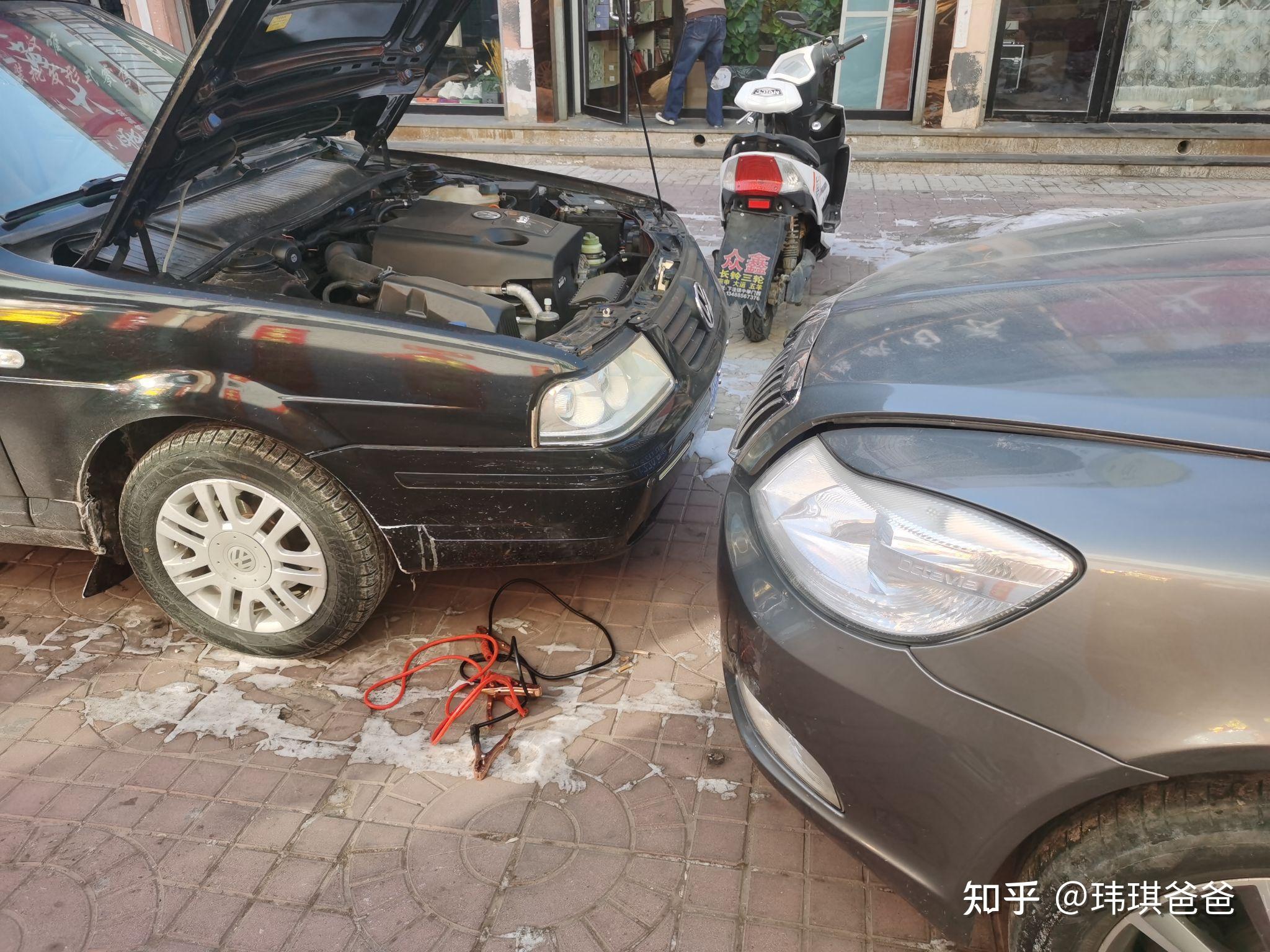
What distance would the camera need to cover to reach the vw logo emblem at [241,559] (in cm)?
278

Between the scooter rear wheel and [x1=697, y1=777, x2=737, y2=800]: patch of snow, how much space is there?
3.33m

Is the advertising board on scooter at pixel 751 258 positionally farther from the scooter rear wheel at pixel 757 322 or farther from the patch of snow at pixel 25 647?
the patch of snow at pixel 25 647

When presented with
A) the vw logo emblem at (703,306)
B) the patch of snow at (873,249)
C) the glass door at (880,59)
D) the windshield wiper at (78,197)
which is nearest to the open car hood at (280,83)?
the windshield wiper at (78,197)

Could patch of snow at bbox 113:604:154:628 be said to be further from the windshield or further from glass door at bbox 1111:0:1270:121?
glass door at bbox 1111:0:1270:121

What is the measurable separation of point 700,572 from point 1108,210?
681 cm

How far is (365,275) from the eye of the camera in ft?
10.6

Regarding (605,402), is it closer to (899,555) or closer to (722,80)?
(899,555)

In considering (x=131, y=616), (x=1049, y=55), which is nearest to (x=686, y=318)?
(x=131, y=616)

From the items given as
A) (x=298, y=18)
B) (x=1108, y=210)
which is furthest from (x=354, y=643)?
(x=1108, y=210)

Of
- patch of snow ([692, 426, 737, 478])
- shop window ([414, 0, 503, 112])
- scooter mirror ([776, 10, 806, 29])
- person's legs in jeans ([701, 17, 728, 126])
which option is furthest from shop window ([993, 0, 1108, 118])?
patch of snow ([692, 426, 737, 478])

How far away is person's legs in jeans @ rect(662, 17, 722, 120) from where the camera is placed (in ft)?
32.3

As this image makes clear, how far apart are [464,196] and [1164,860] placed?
3520 millimetres

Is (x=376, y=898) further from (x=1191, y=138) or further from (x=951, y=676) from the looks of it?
(x=1191, y=138)

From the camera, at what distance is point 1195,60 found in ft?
32.4
